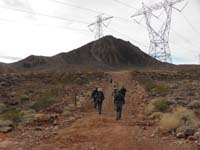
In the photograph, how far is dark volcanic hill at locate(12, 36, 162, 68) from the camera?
85875 millimetres

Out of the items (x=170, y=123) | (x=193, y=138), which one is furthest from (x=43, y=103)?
(x=193, y=138)

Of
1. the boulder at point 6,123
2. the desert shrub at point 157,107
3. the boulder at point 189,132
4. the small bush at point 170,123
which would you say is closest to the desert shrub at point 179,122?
the small bush at point 170,123

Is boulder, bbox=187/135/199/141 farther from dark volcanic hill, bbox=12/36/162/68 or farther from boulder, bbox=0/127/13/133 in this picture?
dark volcanic hill, bbox=12/36/162/68

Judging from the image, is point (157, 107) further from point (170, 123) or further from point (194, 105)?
point (170, 123)

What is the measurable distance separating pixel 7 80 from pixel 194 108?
25.9 meters

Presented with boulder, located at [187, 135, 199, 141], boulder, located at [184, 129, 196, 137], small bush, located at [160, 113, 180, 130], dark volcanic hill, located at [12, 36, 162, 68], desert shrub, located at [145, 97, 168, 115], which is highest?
dark volcanic hill, located at [12, 36, 162, 68]

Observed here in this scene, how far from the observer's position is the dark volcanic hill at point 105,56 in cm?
8588

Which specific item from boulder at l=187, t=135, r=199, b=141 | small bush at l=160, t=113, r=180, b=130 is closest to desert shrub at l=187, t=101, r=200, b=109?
small bush at l=160, t=113, r=180, b=130


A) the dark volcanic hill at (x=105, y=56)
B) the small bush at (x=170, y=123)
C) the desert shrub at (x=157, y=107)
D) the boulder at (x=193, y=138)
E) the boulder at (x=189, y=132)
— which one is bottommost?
the boulder at (x=193, y=138)

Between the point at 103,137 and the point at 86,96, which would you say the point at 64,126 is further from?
the point at 86,96

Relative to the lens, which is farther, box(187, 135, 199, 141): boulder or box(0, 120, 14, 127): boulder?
box(0, 120, 14, 127): boulder

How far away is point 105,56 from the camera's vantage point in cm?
9231

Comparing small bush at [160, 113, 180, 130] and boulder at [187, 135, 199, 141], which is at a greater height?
small bush at [160, 113, 180, 130]

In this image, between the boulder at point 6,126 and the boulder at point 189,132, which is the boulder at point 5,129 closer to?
the boulder at point 6,126
